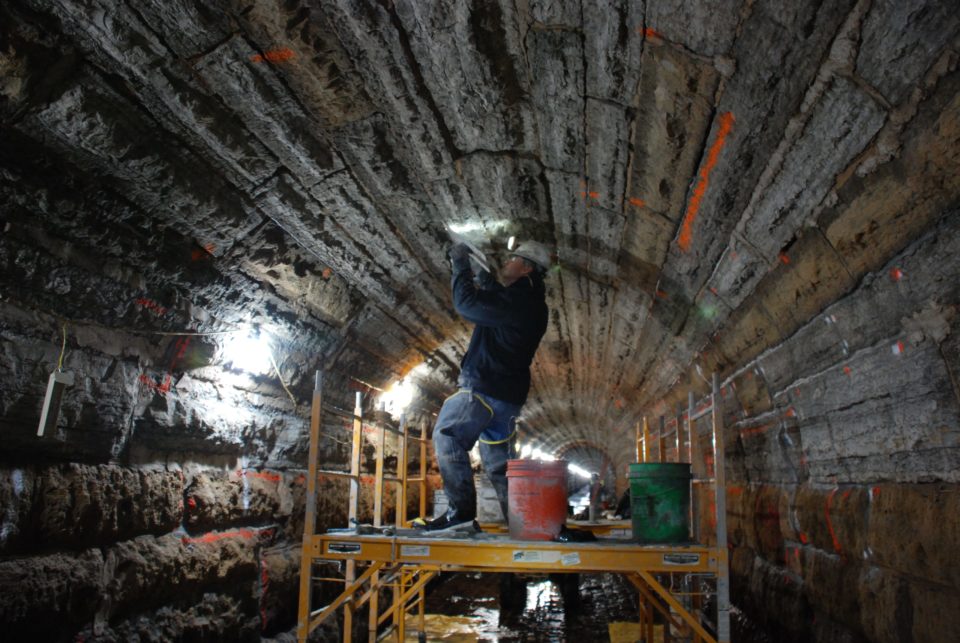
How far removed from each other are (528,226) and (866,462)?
2.57m

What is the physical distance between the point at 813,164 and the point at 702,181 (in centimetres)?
67

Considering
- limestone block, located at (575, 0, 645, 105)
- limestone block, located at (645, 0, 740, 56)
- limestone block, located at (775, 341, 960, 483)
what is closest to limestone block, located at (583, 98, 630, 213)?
limestone block, located at (575, 0, 645, 105)

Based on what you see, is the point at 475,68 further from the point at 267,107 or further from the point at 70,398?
the point at 70,398

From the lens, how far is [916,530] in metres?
2.56

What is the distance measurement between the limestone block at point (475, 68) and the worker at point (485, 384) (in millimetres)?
981

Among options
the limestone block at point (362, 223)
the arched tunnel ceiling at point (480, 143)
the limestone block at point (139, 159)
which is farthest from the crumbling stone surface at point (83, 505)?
the limestone block at point (362, 223)

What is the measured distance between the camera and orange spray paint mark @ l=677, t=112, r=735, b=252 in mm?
2807

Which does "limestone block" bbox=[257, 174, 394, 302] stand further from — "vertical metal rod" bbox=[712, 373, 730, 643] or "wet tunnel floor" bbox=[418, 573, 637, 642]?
"wet tunnel floor" bbox=[418, 573, 637, 642]

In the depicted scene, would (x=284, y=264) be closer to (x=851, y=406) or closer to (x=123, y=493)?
(x=123, y=493)

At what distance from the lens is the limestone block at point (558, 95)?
108 inches

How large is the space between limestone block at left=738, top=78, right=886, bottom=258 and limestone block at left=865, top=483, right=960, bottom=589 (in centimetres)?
123

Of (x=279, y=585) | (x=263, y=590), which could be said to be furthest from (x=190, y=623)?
(x=279, y=585)

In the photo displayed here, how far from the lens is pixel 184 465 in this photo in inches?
169

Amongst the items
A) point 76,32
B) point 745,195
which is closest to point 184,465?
point 76,32
